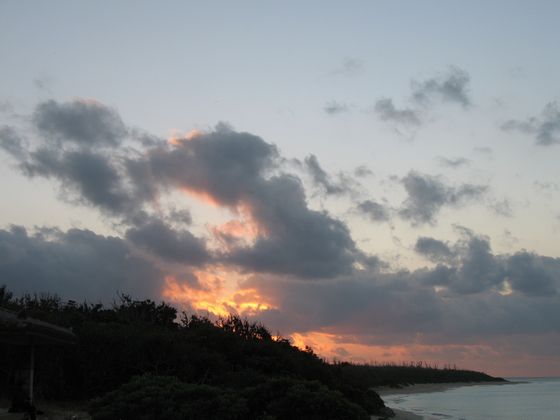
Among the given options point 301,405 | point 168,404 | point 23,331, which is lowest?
point 168,404

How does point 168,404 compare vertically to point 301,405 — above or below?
below

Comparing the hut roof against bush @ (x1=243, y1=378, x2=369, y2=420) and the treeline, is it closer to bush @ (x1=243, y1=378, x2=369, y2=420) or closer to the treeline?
the treeline

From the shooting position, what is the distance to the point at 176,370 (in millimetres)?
21469

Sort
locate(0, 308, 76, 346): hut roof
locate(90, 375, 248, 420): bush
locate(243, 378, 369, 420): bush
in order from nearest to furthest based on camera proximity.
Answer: locate(0, 308, 76, 346): hut roof → locate(90, 375, 248, 420): bush → locate(243, 378, 369, 420): bush

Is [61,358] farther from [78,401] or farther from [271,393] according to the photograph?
[271,393]

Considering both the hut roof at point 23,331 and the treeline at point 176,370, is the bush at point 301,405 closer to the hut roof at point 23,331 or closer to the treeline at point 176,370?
the treeline at point 176,370

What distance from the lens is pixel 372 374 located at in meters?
89.3

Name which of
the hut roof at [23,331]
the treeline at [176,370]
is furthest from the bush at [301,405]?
the hut roof at [23,331]

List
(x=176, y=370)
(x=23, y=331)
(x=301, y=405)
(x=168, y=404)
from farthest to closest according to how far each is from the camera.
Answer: (x=176, y=370), (x=301, y=405), (x=168, y=404), (x=23, y=331)

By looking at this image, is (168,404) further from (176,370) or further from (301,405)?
(176,370)

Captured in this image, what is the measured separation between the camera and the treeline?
1571 centimetres

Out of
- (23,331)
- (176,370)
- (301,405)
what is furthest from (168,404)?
(176,370)

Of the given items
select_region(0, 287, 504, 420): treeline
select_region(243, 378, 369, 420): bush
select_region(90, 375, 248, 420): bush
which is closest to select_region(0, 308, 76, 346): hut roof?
select_region(0, 287, 504, 420): treeline

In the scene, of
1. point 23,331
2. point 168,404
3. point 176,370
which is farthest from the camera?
point 176,370
